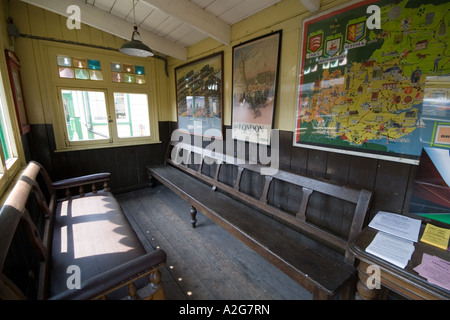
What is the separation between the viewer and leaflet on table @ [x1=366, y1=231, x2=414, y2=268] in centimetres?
110

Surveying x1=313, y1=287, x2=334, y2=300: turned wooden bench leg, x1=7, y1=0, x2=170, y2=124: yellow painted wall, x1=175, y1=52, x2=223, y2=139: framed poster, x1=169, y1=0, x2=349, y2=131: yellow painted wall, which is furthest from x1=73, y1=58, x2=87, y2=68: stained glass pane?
x1=313, y1=287, x2=334, y2=300: turned wooden bench leg

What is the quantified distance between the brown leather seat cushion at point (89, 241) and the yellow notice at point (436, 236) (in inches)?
75.7

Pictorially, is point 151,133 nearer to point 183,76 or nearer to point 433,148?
point 183,76

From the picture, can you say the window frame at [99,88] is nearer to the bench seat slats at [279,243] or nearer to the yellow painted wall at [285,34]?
the bench seat slats at [279,243]

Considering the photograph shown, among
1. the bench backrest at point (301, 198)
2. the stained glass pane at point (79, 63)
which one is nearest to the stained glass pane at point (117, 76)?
the stained glass pane at point (79, 63)

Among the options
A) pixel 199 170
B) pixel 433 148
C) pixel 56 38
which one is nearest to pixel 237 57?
pixel 199 170

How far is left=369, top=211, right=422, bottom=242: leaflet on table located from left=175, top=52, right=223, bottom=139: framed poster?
2.09 meters

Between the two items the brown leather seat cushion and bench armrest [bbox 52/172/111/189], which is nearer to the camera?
the brown leather seat cushion

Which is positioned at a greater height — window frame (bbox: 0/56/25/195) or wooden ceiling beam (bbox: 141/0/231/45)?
wooden ceiling beam (bbox: 141/0/231/45)

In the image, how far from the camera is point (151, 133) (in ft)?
14.0

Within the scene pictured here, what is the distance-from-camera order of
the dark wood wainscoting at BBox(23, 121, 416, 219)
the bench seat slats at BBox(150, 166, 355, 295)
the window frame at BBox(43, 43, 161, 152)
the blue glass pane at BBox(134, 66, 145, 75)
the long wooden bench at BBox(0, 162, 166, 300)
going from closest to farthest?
the long wooden bench at BBox(0, 162, 166, 300) → the bench seat slats at BBox(150, 166, 355, 295) → the dark wood wainscoting at BBox(23, 121, 416, 219) → the window frame at BBox(43, 43, 161, 152) → the blue glass pane at BBox(134, 66, 145, 75)

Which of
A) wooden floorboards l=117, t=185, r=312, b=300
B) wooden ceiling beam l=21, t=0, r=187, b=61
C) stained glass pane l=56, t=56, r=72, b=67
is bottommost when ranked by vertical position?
wooden floorboards l=117, t=185, r=312, b=300

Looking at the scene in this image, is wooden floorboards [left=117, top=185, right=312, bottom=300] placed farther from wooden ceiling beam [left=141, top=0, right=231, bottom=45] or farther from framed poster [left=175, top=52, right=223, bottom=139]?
wooden ceiling beam [left=141, top=0, right=231, bottom=45]

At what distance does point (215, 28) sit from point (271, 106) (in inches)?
48.4
